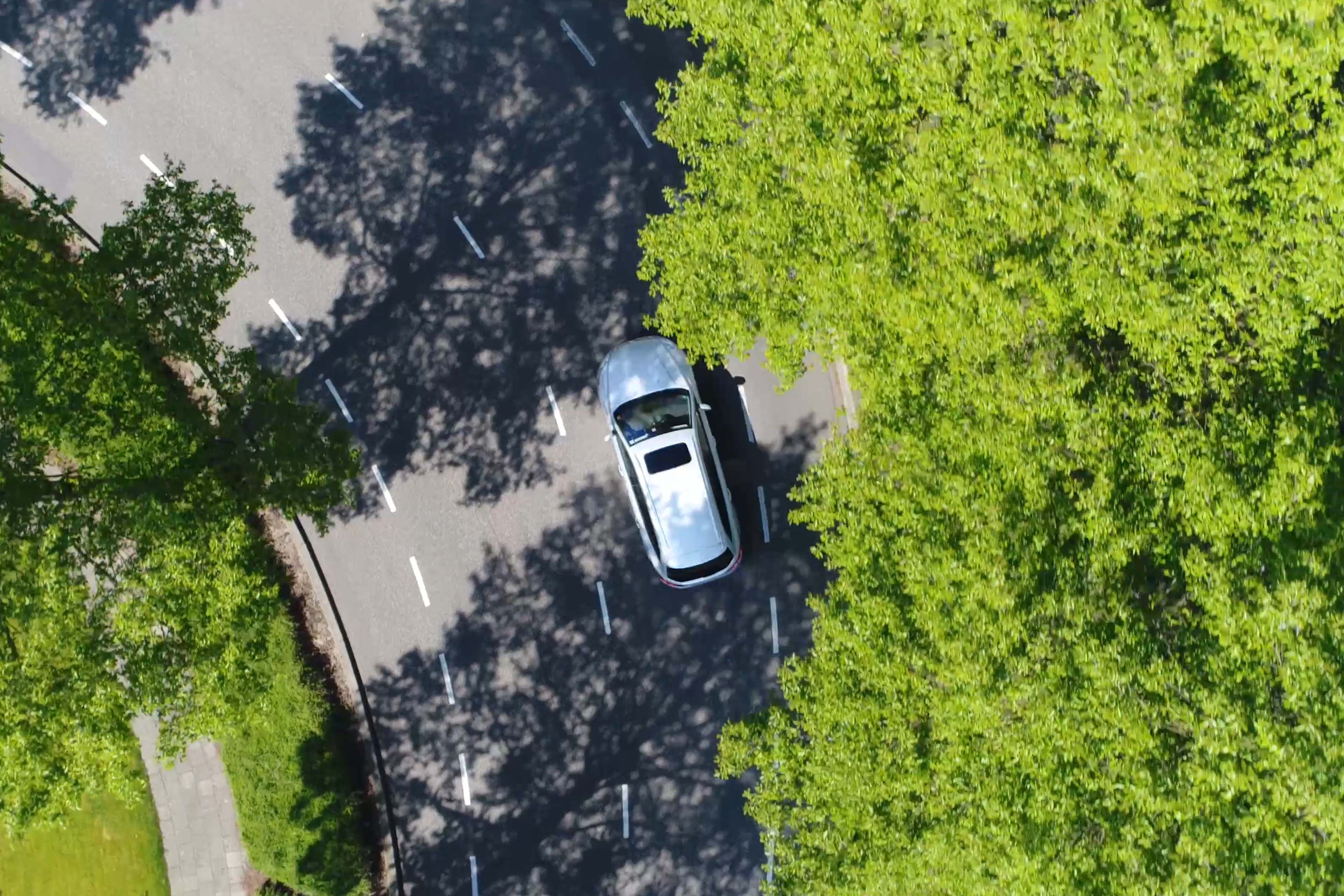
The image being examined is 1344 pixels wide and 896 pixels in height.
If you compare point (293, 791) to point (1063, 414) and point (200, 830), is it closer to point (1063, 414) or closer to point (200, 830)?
point (200, 830)

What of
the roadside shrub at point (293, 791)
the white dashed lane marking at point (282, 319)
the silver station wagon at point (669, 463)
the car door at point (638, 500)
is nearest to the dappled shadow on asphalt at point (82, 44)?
the white dashed lane marking at point (282, 319)

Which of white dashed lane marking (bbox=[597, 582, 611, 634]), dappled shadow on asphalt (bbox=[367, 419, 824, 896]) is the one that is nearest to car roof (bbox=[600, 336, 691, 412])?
dappled shadow on asphalt (bbox=[367, 419, 824, 896])

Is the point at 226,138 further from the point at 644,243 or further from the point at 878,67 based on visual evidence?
the point at 878,67

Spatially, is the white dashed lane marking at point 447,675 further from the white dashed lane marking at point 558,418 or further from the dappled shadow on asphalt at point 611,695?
the white dashed lane marking at point 558,418

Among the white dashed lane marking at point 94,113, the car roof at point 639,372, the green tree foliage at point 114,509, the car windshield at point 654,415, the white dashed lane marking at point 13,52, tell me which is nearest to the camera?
the green tree foliage at point 114,509

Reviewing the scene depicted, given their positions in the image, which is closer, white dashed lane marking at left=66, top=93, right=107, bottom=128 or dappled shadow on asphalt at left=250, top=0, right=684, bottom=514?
dappled shadow on asphalt at left=250, top=0, right=684, bottom=514

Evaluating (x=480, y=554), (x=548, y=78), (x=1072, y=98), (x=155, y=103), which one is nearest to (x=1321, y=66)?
(x=1072, y=98)

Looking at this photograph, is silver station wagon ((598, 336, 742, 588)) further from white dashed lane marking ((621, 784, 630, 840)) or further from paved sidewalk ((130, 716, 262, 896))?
paved sidewalk ((130, 716, 262, 896))
